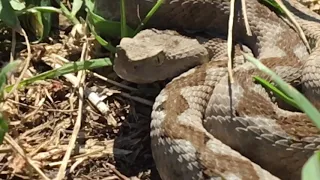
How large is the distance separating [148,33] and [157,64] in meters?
0.29

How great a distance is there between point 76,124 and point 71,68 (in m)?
0.43

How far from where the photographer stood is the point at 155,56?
4.31 m

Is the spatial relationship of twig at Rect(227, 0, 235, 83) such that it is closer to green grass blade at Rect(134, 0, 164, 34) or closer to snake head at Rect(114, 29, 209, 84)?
snake head at Rect(114, 29, 209, 84)

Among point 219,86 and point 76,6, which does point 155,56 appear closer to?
point 219,86

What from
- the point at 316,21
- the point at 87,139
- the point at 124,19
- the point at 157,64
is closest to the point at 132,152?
the point at 87,139

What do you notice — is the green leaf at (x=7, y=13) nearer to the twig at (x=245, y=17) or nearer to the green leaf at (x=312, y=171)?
the twig at (x=245, y=17)

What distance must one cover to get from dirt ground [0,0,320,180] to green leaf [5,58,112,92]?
13 cm

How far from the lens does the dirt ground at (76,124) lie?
4043 mm

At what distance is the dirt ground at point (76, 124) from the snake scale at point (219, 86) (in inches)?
9.1

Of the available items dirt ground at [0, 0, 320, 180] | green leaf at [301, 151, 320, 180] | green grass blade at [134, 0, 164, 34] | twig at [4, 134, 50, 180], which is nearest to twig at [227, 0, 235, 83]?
green grass blade at [134, 0, 164, 34]

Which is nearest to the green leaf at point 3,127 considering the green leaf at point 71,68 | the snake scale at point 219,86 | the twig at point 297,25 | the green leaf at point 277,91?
the green leaf at point 71,68

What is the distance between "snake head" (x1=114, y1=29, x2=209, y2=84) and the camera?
4238mm

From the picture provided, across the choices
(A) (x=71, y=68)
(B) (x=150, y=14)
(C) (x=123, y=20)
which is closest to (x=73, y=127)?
(A) (x=71, y=68)

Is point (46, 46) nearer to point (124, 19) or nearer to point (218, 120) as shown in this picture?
point (124, 19)
